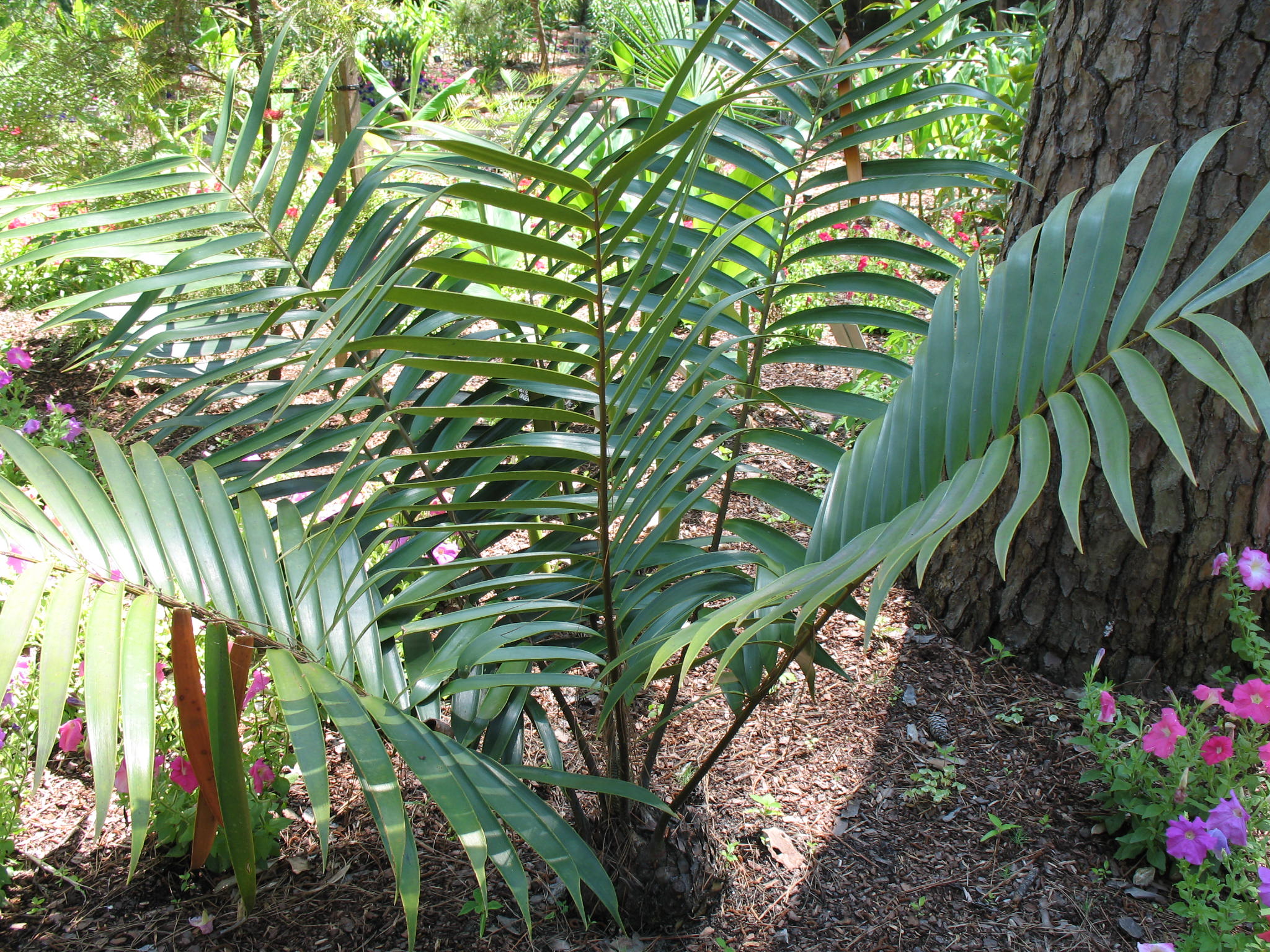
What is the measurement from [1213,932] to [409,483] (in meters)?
1.27

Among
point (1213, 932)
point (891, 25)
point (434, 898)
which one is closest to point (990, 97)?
point (891, 25)

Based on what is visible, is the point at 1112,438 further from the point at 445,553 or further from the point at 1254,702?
the point at 445,553

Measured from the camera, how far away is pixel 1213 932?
4.16ft

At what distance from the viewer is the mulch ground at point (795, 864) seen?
134 cm

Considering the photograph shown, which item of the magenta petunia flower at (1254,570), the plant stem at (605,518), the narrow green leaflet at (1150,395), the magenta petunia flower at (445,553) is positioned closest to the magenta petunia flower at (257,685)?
the magenta petunia flower at (445,553)

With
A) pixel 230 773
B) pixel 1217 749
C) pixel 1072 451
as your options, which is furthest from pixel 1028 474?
pixel 1217 749

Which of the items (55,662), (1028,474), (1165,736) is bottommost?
(1165,736)

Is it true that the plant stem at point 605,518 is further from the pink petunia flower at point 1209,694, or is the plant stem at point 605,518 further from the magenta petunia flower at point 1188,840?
the pink petunia flower at point 1209,694

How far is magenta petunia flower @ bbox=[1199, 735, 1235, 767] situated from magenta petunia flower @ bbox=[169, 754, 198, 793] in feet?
4.94

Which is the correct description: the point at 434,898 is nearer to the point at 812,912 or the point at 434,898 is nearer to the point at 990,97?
the point at 812,912

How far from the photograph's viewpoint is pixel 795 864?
1.48 m

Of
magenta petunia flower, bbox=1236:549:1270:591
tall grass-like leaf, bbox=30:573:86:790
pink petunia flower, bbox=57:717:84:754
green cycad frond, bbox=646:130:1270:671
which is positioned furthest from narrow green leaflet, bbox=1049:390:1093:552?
pink petunia flower, bbox=57:717:84:754

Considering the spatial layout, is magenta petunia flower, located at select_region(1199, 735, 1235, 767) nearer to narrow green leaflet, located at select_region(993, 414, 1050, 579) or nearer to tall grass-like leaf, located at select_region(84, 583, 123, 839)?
narrow green leaflet, located at select_region(993, 414, 1050, 579)

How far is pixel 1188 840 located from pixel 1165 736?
0.16 metres
